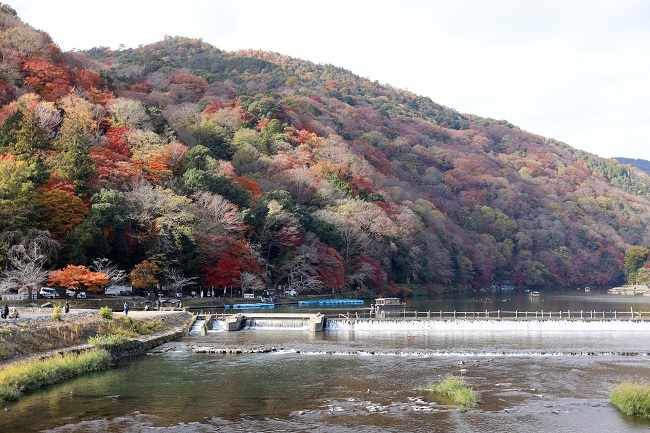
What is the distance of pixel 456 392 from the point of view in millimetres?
24047

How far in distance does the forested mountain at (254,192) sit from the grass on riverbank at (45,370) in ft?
74.6

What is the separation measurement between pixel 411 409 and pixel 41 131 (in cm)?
5296

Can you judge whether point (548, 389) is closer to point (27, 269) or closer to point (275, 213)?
point (27, 269)

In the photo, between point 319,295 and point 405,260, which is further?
point 405,260

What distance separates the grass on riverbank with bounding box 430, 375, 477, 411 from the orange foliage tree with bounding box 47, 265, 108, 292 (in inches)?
1248

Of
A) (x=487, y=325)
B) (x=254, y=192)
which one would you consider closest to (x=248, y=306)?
(x=254, y=192)

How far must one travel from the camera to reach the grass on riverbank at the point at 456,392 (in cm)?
2313

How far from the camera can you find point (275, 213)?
2835 inches

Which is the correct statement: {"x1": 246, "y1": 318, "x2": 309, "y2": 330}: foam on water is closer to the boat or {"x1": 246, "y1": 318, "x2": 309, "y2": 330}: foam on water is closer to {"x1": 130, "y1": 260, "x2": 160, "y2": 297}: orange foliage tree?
the boat

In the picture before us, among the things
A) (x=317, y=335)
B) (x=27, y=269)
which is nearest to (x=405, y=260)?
→ (x=317, y=335)

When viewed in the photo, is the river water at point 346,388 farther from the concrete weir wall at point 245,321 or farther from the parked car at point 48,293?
the parked car at point 48,293

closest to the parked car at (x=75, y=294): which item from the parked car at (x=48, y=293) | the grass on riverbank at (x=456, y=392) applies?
the parked car at (x=48, y=293)

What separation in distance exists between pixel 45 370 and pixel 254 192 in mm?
53375

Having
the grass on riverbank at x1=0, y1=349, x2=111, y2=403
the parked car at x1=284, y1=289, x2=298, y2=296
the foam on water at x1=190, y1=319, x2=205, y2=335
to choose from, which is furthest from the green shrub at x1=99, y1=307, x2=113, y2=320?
the parked car at x1=284, y1=289, x2=298, y2=296
